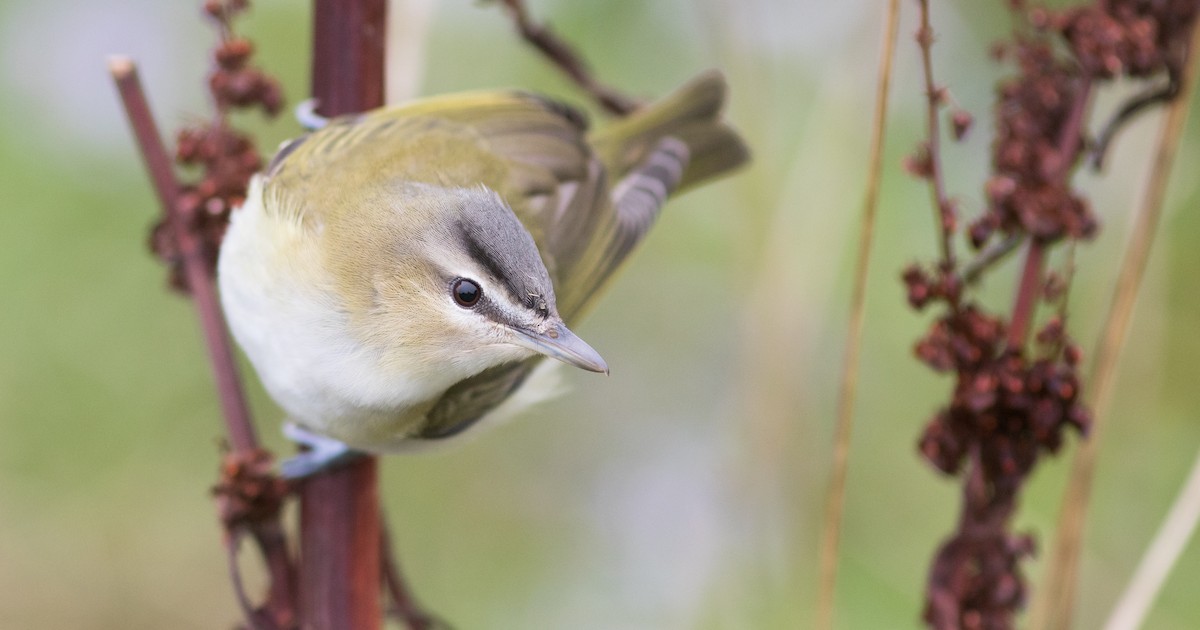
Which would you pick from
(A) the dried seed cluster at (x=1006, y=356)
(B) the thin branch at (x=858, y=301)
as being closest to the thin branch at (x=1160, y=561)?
(A) the dried seed cluster at (x=1006, y=356)

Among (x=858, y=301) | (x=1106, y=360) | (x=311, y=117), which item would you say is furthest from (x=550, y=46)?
(x=1106, y=360)

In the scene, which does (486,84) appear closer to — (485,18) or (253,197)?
(485,18)

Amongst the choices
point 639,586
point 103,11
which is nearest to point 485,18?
point 103,11

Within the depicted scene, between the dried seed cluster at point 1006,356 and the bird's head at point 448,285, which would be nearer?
the dried seed cluster at point 1006,356

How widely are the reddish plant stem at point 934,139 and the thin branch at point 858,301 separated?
0.10m

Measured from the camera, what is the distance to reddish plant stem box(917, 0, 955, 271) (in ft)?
5.58

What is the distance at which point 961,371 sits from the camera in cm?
194

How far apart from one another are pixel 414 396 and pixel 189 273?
1.54ft

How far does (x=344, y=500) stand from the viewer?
2102 mm

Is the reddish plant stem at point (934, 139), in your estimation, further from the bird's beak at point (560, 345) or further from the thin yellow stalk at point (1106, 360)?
the bird's beak at point (560, 345)

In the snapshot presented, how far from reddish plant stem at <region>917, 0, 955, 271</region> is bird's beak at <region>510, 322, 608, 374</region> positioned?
1.93ft

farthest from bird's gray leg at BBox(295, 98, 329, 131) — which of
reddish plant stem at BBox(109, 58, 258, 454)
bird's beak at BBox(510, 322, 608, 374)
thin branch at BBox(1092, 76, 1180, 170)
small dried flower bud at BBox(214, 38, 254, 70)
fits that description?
thin branch at BBox(1092, 76, 1180, 170)

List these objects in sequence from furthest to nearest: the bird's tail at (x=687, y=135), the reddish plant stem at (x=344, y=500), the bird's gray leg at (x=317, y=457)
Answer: the bird's tail at (x=687, y=135)
the bird's gray leg at (x=317, y=457)
the reddish plant stem at (x=344, y=500)

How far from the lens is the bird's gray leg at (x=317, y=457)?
7.23ft
